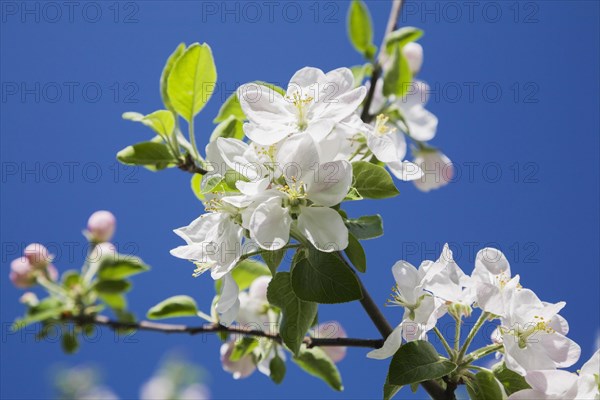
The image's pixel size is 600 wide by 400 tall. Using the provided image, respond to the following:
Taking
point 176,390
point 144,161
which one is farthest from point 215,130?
point 176,390

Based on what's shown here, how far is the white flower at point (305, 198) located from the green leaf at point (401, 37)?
0.83m

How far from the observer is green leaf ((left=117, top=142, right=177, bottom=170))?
1354mm

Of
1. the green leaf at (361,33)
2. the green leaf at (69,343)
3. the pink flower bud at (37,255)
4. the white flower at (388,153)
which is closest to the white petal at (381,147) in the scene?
the white flower at (388,153)

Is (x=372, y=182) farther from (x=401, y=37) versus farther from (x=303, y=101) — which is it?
(x=401, y=37)

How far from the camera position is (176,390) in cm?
346

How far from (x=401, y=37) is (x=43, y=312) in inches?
53.0

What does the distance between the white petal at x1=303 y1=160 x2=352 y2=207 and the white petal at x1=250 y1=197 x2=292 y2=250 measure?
0.06 metres

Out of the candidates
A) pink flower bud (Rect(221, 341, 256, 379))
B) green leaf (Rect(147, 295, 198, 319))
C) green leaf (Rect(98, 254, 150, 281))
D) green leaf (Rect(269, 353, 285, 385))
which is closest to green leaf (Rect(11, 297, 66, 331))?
green leaf (Rect(98, 254, 150, 281))

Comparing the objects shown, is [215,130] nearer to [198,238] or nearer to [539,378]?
[198,238]

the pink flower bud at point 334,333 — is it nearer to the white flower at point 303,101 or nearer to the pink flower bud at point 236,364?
the pink flower bud at point 236,364

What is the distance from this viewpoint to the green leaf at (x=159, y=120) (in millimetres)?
1330

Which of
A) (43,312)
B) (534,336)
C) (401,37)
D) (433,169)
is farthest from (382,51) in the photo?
(43,312)

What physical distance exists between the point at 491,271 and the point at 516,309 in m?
0.10

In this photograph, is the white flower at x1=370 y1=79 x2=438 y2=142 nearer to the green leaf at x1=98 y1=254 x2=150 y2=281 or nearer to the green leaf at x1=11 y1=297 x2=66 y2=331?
the green leaf at x1=98 y1=254 x2=150 y2=281
